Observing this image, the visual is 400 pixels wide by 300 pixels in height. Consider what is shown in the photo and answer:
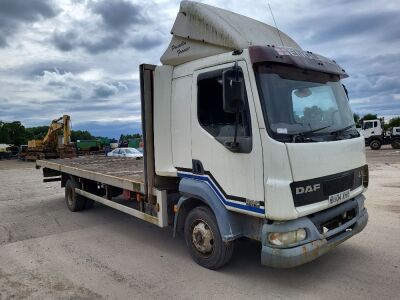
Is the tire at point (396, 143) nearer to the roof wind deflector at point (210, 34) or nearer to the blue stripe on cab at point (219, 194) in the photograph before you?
the roof wind deflector at point (210, 34)

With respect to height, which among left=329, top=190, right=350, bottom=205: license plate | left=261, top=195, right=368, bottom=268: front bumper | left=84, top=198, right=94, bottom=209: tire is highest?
left=329, top=190, right=350, bottom=205: license plate

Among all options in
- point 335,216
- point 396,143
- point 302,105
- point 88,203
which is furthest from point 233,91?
point 396,143

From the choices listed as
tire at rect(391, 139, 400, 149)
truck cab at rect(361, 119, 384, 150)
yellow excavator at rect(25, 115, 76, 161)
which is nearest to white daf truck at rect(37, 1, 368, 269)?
yellow excavator at rect(25, 115, 76, 161)

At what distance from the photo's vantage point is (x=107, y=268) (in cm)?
494

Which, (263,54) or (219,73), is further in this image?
(219,73)

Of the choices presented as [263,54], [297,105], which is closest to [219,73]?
[263,54]

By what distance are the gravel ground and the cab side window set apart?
1.79 meters

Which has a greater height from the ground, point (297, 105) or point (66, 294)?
point (297, 105)

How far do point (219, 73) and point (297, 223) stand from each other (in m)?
1.90

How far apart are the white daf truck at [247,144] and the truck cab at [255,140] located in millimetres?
13

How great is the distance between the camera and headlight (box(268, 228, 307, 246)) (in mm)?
3824

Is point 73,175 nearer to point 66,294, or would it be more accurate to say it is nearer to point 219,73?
point 66,294

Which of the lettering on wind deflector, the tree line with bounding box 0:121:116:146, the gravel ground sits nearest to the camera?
the gravel ground

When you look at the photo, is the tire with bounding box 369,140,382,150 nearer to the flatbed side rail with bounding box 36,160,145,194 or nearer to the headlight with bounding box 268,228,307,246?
the flatbed side rail with bounding box 36,160,145,194
